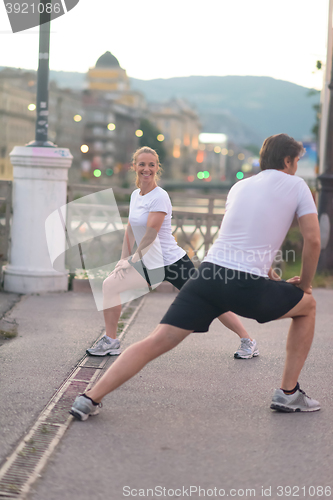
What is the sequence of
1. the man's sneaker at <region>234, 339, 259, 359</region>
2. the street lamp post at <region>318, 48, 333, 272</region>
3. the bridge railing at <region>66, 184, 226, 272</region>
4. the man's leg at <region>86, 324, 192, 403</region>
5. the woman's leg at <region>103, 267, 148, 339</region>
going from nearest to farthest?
the man's leg at <region>86, 324, 192, 403</region>
the woman's leg at <region>103, 267, 148, 339</region>
the man's sneaker at <region>234, 339, 259, 359</region>
the bridge railing at <region>66, 184, 226, 272</region>
the street lamp post at <region>318, 48, 333, 272</region>

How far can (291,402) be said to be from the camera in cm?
400

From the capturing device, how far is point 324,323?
7121 mm

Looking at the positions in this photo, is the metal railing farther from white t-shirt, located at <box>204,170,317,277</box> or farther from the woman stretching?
white t-shirt, located at <box>204,170,317,277</box>

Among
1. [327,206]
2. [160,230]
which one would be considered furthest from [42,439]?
[327,206]

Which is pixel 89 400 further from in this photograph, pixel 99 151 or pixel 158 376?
pixel 99 151

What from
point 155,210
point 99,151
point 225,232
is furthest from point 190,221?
point 99,151

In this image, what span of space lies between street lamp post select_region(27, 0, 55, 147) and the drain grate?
4.26m

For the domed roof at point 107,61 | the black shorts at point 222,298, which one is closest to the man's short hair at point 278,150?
the black shorts at point 222,298

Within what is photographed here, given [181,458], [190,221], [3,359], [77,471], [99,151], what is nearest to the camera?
[77,471]

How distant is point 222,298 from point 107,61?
551 feet

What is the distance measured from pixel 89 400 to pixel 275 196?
5.17ft

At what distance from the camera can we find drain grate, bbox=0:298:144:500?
2.90 m

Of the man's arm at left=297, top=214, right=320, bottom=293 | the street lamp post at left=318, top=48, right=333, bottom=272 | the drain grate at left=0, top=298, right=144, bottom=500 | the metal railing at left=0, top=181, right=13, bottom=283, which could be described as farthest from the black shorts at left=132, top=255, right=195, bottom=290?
the street lamp post at left=318, top=48, right=333, bottom=272

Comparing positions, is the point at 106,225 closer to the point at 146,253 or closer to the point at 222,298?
the point at 146,253
